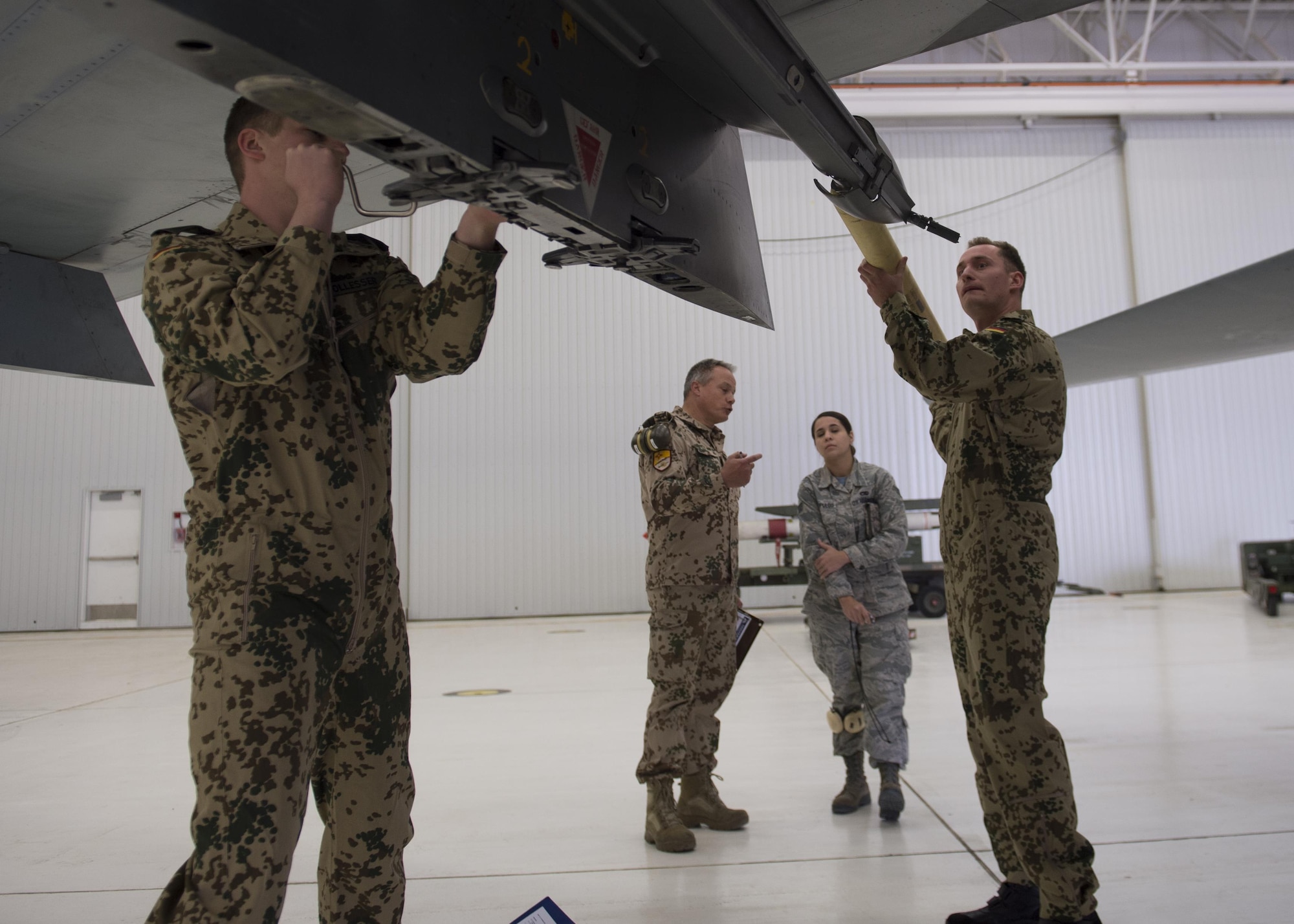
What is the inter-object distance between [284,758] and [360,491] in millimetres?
473

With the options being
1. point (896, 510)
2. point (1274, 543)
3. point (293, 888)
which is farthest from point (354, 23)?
point (1274, 543)

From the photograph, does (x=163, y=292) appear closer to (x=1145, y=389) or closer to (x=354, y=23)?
(x=354, y=23)

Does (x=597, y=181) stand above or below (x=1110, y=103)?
below

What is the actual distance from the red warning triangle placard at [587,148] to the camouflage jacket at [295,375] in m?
0.21

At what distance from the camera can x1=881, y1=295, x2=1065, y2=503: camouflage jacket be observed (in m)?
2.23

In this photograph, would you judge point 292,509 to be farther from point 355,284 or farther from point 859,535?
point 859,535

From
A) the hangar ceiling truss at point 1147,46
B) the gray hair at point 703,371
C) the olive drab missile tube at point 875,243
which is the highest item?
the hangar ceiling truss at point 1147,46

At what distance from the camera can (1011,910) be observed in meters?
2.40

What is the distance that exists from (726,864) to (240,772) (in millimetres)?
2087

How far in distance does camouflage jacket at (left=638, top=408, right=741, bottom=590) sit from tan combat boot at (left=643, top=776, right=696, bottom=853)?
762 millimetres

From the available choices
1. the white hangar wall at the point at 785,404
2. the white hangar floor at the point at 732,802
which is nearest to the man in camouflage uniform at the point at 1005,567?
the white hangar floor at the point at 732,802

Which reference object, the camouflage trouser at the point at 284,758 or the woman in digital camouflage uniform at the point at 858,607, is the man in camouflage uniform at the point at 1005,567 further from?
the camouflage trouser at the point at 284,758

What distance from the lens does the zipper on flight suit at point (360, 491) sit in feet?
5.05

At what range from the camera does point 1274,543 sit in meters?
9.80
